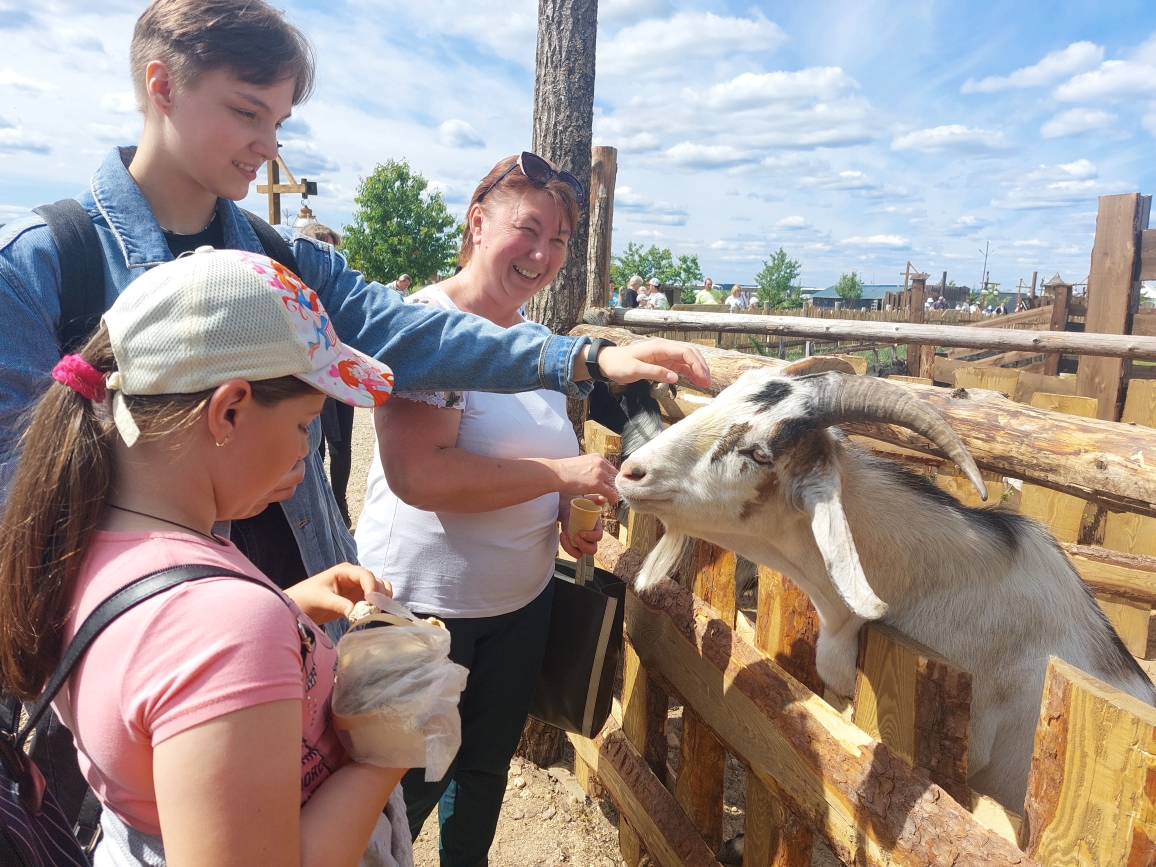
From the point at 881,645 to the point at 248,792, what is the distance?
1436mm

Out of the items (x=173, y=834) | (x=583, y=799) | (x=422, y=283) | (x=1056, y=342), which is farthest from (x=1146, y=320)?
(x=422, y=283)

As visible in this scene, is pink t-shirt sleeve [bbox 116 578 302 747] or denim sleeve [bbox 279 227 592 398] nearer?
pink t-shirt sleeve [bbox 116 578 302 747]

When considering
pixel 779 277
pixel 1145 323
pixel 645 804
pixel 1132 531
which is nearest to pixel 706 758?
pixel 645 804

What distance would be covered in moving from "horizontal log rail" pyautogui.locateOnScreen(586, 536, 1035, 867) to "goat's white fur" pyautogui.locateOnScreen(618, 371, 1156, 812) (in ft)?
0.75

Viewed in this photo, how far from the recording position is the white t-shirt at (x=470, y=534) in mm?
2029

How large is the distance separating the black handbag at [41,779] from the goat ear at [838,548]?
4.15 feet

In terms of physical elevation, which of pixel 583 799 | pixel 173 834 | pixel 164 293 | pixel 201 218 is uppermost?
pixel 201 218

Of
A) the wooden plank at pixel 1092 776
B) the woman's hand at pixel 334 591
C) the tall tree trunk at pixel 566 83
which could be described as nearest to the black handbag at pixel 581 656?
the woman's hand at pixel 334 591

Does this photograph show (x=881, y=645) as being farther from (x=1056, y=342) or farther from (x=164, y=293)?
(x=1056, y=342)

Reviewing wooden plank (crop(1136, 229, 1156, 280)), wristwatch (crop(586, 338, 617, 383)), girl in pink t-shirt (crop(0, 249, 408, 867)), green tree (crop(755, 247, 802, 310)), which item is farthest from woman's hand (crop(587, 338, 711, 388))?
green tree (crop(755, 247, 802, 310))

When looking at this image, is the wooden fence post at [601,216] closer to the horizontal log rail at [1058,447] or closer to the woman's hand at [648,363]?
the horizontal log rail at [1058,447]

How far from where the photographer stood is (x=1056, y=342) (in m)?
3.52

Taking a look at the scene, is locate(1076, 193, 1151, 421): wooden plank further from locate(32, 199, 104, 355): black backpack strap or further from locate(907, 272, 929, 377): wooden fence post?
locate(32, 199, 104, 355): black backpack strap

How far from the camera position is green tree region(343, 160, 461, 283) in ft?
106
